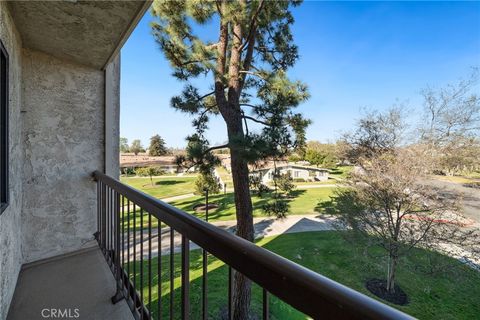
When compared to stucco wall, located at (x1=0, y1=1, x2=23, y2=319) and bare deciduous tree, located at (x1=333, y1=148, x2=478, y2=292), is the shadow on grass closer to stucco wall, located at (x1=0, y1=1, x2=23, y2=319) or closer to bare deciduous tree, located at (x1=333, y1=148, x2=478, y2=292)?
bare deciduous tree, located at (x1=333, y1=148, x2=478, y2=292)

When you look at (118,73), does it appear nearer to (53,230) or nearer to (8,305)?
(53,230)

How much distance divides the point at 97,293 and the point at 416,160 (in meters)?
7.29

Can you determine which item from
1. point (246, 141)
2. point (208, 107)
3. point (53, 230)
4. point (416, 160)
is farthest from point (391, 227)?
point (53, 230)

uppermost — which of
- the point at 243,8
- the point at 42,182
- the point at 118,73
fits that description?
the point at 243,8

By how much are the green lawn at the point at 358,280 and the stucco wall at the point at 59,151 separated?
2663 mm

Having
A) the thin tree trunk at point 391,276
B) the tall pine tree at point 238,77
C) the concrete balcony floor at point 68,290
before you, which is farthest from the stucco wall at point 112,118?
the thin tree trunk at point 391,276

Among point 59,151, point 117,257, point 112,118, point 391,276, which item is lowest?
point 391,276

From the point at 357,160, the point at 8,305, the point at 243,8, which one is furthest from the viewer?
the point at 357,160

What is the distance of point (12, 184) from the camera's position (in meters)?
1.78

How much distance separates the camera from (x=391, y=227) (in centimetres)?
659

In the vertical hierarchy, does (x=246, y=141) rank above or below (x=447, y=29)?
below

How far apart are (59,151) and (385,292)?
8.12m

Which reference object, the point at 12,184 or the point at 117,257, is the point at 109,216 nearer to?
the point at 117,257

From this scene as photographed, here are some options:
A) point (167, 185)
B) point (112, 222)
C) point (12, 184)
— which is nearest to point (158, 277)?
point (112, 222)
